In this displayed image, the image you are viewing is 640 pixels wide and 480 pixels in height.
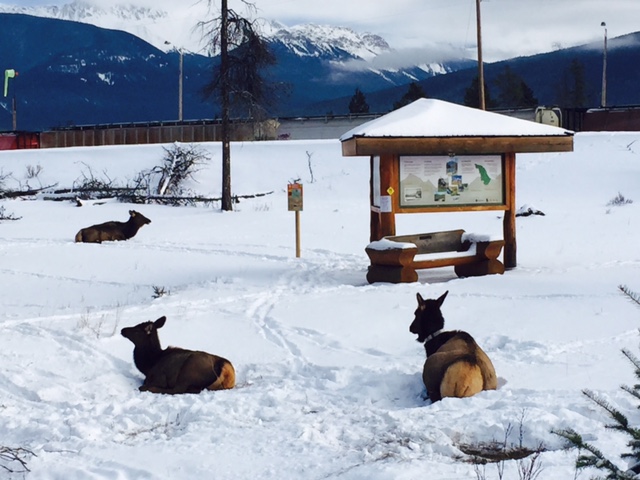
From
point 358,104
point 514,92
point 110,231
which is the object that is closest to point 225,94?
point 110,231

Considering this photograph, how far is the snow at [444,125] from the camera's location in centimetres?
1396

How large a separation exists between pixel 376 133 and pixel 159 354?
6333 millimetres

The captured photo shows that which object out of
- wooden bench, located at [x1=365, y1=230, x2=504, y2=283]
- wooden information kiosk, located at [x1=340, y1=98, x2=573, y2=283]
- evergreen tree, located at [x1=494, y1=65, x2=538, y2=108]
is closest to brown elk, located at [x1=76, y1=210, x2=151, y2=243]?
wooden information kiosk, located at [x1=340, y1=98, x2=573, y2=283]

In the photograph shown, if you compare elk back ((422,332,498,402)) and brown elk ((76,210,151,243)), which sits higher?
brown elk ((76,210,151,243))

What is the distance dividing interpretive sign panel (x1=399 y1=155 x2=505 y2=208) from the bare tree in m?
14.1

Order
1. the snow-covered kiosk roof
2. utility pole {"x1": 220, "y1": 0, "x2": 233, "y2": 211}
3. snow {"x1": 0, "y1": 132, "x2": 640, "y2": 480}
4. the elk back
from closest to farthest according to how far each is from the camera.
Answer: snow {"x1": 0, "y1": 132, "x2": 640, "y2": 480}, the elk back, the snow-covered kiosk roof, utility pole {"x1": 220, "y1": 0, "x2": 233, "y2": 211}

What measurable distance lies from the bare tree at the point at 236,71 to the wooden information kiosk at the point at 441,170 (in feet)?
45.8

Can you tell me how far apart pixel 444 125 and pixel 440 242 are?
75.9 inches

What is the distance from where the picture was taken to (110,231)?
66.3 feet

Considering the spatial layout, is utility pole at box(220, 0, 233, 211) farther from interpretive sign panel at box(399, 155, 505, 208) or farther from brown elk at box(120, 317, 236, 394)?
brown elk at box(120, 317, 236, 394)

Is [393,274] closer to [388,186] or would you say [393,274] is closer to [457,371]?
[388,186]

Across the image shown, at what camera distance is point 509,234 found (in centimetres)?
1527

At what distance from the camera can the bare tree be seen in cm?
2800

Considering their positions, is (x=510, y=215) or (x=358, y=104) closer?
(x=510, y=215)
